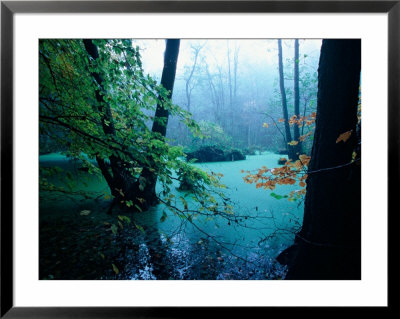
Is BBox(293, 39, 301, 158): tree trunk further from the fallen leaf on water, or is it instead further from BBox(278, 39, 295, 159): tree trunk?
the fallen leaf on water

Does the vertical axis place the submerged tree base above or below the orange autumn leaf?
below

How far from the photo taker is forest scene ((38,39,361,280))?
40.0 inches

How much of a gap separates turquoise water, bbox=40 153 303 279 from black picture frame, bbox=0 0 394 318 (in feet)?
0.72

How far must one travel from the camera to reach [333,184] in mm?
1061

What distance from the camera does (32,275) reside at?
0.93 metres

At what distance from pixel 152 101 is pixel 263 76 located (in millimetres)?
820

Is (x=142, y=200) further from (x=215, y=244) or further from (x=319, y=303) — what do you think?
(x=319, y=303)

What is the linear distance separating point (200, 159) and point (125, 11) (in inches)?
38.0

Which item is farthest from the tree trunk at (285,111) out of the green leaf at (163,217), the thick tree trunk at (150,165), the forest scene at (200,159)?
the green leaf at (163,217)

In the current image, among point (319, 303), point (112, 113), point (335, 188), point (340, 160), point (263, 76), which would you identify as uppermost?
point (263, 76)

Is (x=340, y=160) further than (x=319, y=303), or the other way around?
(x=340, y=160)

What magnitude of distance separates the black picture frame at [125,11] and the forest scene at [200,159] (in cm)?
14

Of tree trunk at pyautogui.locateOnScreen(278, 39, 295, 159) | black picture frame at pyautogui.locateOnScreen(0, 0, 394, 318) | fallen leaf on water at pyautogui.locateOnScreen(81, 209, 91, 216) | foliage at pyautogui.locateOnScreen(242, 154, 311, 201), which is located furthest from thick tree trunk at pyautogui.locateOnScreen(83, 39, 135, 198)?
tree trunk at pyautogui.locateOnScreen(278, 39, 295, 159)

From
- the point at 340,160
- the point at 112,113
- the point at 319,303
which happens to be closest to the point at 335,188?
the point at 340,160
